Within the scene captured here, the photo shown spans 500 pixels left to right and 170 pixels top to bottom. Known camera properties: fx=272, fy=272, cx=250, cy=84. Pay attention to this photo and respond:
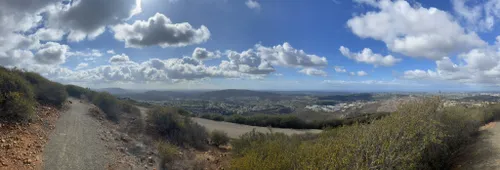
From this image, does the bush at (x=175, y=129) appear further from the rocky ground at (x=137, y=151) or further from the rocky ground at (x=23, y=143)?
the rocky ground at (x=23, y=143)

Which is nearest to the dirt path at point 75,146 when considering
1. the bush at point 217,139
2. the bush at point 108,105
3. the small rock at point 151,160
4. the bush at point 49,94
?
the small rock at point 151,160

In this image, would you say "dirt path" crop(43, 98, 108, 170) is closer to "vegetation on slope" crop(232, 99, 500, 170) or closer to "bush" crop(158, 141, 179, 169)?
"bush" crop(158, 141, 179, 169)

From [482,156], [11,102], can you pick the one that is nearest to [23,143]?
[11,102]

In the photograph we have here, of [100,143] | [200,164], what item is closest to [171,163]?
[200,164]

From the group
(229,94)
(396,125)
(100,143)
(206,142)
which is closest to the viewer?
(396,125)

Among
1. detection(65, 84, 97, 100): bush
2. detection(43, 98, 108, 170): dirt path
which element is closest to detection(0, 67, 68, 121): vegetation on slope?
detection(43, 98, 108, 170): dirt path

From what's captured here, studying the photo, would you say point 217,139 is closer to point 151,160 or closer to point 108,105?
point 108,105

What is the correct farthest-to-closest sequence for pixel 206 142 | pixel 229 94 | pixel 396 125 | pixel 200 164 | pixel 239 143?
pixel 229 94 < pixel 206 142 < pixel 239 143 < pixel 200 164 < pixel 396 125

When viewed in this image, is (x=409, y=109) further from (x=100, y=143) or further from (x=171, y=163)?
(x=100, y=143)
